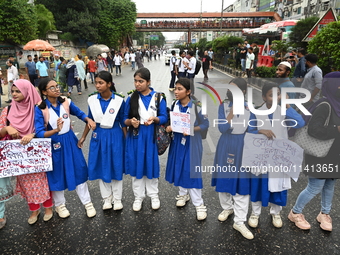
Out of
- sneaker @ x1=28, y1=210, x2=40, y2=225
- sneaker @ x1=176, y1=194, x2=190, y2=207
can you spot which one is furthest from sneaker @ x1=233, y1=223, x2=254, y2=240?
sneaker @ x1=28, y1=210, x2=40, y2=225

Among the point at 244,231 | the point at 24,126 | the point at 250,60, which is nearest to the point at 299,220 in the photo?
the point at 244,231

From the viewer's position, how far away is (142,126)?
113 inches

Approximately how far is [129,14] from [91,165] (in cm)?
3332

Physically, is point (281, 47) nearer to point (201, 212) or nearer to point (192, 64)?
point (192, 64)

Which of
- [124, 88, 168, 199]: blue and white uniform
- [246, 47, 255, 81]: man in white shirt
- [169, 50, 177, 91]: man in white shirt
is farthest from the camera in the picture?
[246, 47, 255, 81]: man in white shirt

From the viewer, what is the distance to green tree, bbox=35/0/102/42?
2620 cm

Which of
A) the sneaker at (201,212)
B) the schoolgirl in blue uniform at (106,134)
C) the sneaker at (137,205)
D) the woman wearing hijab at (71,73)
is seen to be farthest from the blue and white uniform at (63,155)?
the woman wearing hijab at (71,73)

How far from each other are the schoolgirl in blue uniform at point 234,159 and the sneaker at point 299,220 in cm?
58

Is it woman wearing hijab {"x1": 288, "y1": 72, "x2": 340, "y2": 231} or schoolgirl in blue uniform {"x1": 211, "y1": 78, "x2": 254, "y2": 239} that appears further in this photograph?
schoolgirl in blue uniform {"x1": 211, "y1": 78, "x2": 254, "y2": 239}

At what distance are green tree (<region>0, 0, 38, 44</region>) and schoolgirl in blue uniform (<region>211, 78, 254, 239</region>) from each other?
15.2 metres

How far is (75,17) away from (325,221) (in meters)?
29.0

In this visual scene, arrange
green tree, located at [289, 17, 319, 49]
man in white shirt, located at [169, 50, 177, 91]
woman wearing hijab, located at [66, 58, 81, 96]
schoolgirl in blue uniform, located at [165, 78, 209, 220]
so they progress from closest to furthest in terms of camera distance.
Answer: schoolgirl in blue uniform, located at [165, 78, 209, 220]
woman wearing hijab, located at [66, 58, 81, 96]
man in white shirt, located at [169, 50, 177, 91]
green tree, located at [289, 17, 319, 49]

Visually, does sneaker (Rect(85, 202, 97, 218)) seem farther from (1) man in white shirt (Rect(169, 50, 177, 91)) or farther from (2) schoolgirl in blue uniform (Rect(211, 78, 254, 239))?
(1) man in white shirt (Rect(169, 50, 177, 91))

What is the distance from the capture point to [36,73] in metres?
10.9
